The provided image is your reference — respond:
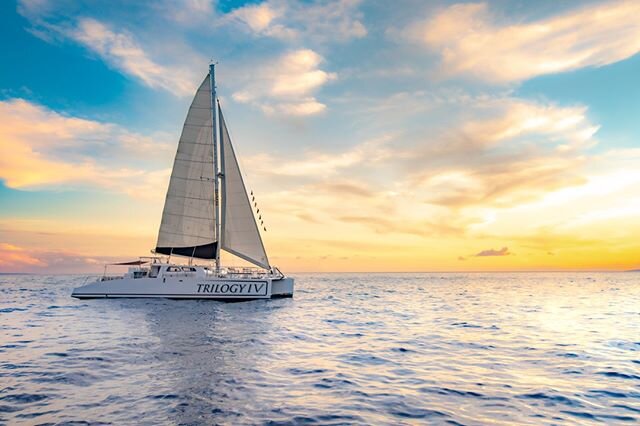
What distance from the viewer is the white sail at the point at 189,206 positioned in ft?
132

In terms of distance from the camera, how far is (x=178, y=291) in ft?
121

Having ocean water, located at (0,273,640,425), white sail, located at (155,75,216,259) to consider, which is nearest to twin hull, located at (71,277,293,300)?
white sail, located at (155,75,216,259)

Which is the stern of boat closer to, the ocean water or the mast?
the mast

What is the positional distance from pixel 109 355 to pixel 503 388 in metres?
13.0

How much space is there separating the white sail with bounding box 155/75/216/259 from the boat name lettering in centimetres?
407

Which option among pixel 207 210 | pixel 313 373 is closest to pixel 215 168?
pixel 207 210

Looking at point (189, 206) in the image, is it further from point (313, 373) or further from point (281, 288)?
point (313, 373)

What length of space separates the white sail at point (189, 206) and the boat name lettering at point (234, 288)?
407 centimetres

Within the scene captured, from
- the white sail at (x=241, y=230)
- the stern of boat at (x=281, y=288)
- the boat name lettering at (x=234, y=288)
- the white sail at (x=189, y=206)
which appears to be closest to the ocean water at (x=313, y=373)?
the boat name lettering at (x=234, y=288)

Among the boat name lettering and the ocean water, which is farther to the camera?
the boat name lettering

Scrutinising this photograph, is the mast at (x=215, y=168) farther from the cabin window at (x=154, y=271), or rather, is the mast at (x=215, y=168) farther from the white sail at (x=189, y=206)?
the cabin window at (x=154, y=271)

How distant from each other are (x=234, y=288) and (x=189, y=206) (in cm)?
931

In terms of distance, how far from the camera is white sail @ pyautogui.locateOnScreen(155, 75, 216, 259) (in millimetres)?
40375

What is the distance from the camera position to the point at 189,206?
133 ft
